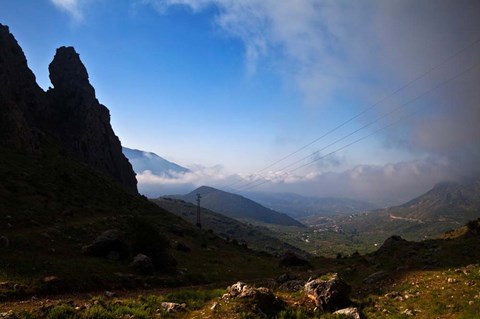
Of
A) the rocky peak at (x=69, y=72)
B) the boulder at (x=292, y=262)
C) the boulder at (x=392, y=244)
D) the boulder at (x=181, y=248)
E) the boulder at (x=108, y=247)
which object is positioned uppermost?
the rocky peak at (x=69, y=72)

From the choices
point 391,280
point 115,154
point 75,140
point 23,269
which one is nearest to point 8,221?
point 23,269

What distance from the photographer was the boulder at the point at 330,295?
63.9ft

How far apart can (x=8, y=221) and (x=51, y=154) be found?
59.9 metres

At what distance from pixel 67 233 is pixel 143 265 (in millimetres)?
13704

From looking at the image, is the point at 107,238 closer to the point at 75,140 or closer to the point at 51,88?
the point at 75,140

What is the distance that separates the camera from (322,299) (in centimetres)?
1973

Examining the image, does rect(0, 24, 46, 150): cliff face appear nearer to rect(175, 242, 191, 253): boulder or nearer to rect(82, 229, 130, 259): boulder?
rect(175, 242, 191, 253): boulder

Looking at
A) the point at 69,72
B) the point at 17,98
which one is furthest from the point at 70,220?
the point at 69,72

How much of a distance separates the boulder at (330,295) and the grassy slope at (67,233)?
14612 mm

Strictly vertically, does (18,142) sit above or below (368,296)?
above

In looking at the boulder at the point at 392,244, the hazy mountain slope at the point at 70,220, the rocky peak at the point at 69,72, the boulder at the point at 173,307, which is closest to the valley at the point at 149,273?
the boulder at the point at 173,307

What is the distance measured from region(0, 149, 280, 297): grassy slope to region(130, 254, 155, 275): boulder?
91cm

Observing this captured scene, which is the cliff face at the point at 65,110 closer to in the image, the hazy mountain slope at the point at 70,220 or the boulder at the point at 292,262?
the hazy mountain slope at the point at 70,220

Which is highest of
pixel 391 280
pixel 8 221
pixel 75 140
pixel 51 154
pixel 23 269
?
pixel 75 140
